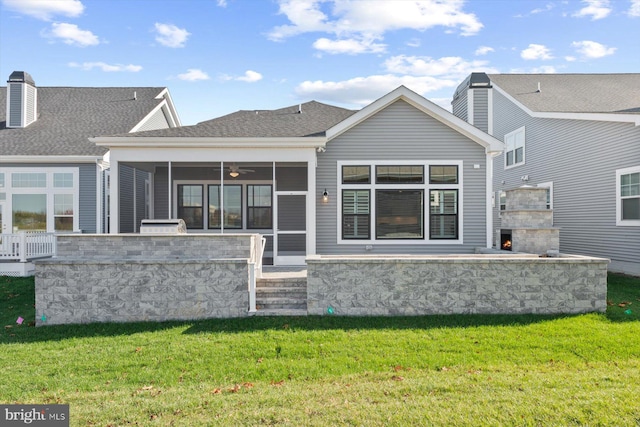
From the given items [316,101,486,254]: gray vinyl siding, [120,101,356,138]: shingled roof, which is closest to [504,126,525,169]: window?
[316,101,486,254]: gray vinyl siding

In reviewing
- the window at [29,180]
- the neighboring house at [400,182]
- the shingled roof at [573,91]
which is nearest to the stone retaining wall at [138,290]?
the neighboring house at [400,182]

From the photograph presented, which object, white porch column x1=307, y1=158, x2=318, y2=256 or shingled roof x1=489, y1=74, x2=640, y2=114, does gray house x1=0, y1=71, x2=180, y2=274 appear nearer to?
white porch column x1=307, y1=158, x2=318, y2=256

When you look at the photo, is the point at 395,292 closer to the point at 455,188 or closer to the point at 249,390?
the point at 249,390

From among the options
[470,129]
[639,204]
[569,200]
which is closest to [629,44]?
[569,200]

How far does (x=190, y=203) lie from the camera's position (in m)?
13.0

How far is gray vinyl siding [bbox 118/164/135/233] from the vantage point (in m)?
13.3

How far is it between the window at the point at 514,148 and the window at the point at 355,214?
28.5 ft

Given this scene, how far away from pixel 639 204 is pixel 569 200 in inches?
120

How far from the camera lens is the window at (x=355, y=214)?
35.1 ft

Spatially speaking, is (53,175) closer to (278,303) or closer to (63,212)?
(63,212)

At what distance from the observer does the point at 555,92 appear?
15.6 metres

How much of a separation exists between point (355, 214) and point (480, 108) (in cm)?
804

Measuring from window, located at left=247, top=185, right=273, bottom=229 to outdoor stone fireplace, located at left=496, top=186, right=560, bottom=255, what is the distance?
7.06m

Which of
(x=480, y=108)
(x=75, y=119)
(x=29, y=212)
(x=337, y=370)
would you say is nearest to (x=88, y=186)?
(x=29, y=212)
